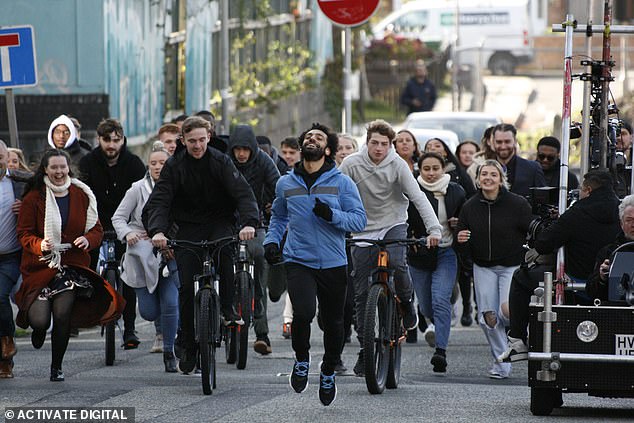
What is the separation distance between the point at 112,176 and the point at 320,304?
153 inches

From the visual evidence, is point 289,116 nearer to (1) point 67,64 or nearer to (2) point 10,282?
(1) point 67,64

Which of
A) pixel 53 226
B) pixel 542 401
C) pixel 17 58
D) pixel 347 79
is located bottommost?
pixel 542 401

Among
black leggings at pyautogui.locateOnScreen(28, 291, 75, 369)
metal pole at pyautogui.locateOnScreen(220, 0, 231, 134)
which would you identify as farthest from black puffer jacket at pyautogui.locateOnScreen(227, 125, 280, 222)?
metal pole at pyautogui.locateOnScreen(220, 0, 231, 134)

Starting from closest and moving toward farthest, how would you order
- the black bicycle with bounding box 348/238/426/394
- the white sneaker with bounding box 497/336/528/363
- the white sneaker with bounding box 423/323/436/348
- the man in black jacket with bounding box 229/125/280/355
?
1. the white sneaker with bounding box 497/336/528/363
2. the black bicycle with bounding box 348/238/426/394
3. the man in black jacket with bounding box 229/125/280/355
4. the white sneaker with bounding box 423/323/436/348

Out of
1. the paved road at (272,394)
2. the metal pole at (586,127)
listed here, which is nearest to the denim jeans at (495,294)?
the paved road at (272,394)

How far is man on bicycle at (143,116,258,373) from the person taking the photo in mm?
12180

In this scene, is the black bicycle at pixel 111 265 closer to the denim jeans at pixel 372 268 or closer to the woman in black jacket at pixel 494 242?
the denim jeans at pixel 372 268

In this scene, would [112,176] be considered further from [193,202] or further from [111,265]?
[193,202]

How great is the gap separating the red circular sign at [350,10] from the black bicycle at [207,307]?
247 inches

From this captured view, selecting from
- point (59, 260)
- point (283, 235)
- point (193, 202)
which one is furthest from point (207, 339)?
point (59, 260)

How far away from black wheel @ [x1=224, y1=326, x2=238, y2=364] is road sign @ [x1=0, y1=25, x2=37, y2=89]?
13.4 feet

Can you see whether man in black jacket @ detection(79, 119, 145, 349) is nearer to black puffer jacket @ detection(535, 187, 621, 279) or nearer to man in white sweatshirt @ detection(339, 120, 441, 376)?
man in white sweatshirt @ detection(339, 120, 441, 376)

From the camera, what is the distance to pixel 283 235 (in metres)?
12.0

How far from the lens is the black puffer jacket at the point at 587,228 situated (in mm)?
11273
